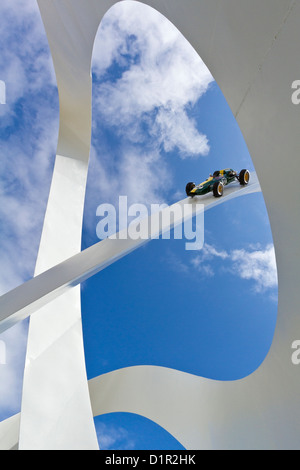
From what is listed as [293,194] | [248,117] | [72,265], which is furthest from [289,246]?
[72,265]

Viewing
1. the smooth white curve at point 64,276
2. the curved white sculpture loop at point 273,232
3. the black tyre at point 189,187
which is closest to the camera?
the curved white sculpture loop at point 273,232

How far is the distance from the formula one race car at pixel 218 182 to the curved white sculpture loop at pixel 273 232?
242cm

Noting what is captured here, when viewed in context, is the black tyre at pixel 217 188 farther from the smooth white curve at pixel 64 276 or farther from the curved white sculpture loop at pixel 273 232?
the curved white sculpture loop at pixel 273 232

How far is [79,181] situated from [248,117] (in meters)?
4.62

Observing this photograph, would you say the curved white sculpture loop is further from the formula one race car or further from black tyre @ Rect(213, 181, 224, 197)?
black tyre @ Rect(213, 181, 224, 197)

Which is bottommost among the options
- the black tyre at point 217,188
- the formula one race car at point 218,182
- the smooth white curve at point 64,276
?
the smooth white curve at point 64,276

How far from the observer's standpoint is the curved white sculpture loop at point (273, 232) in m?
2.16

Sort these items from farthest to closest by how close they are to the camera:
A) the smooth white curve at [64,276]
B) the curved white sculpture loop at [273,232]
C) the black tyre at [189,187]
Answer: the black tyre at [189,187]
the smooth white curve at [64,276]
the curved white sculpture loop at [273,232]

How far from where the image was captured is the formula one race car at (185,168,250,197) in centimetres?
540

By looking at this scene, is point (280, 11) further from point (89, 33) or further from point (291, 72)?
point (89, 33)

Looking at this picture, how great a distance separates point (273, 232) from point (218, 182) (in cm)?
283

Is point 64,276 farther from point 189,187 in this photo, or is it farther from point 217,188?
point 189,187

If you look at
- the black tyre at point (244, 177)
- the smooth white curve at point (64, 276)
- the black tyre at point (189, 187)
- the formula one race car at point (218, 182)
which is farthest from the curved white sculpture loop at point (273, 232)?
the black tyre at point (244, 177)

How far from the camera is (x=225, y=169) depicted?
238 inches
